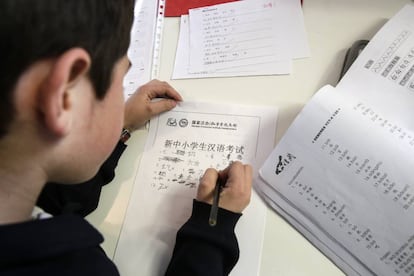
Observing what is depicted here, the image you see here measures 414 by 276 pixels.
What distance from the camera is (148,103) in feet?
2.15

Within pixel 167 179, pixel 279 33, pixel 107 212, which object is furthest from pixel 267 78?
pixel 107 212

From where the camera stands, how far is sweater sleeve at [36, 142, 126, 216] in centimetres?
60

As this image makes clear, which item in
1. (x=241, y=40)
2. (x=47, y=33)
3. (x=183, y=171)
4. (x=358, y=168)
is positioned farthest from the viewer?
(x=241, y=40)

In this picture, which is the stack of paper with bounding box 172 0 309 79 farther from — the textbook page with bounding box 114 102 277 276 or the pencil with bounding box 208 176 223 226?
the pencil with bounding box 208 176 223 226

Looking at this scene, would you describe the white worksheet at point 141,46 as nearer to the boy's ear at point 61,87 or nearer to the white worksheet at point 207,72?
the white worksheet at point 207,72

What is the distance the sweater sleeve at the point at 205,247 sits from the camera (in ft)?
1.63

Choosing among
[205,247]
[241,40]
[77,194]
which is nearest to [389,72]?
[241,40]

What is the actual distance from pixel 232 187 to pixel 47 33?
1.02 ft

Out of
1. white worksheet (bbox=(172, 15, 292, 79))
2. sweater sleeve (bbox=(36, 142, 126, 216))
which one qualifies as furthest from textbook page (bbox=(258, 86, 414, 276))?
sweater sleeve (bbox=(36, 142, 126, 216))

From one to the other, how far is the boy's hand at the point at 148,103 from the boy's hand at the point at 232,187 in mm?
162

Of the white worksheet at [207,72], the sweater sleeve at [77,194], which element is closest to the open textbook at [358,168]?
the white worksheet at [207,72]

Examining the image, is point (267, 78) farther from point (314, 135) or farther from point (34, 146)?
point (34, 146)

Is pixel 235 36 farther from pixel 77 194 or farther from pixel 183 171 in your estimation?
pixel 77 194

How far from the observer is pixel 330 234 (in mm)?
498
